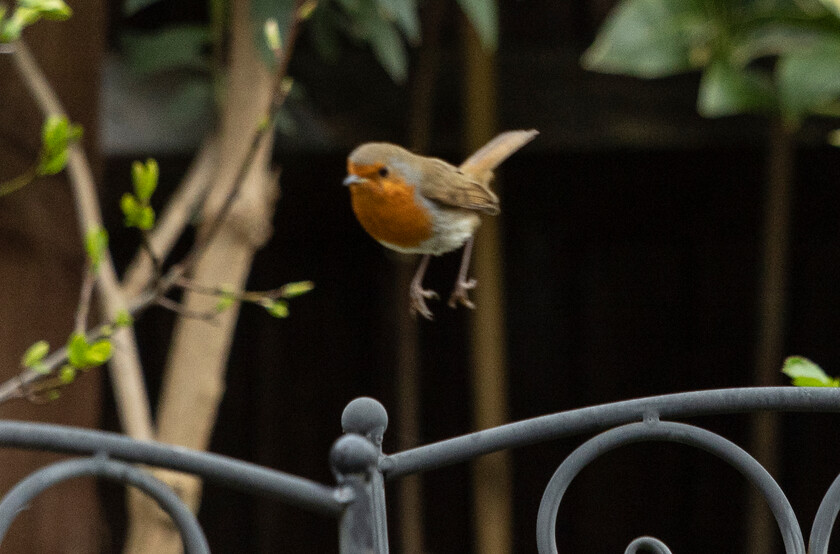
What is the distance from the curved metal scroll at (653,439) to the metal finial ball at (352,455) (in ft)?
0.48

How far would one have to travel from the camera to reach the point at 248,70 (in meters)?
1.32

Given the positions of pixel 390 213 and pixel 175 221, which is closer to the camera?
pixel 390 213

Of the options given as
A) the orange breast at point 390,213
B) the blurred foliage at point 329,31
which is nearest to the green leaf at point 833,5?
the blurred foliage at point 329,31

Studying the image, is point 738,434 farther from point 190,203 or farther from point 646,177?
point 190,203

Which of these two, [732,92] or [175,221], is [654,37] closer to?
[732,92]

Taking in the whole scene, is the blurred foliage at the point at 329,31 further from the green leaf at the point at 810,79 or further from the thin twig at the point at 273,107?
the green leaf at the point at 810,79

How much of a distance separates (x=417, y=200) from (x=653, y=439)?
22 cm

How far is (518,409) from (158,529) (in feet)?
3.11

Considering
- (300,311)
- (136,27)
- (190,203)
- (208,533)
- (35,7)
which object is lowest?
(208,533)

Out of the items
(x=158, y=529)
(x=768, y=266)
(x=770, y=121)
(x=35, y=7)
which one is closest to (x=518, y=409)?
(x=768, y=266)

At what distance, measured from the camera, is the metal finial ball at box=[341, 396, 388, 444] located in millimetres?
539

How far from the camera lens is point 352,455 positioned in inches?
19.5

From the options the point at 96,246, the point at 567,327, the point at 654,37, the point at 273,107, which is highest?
the point at 654,37

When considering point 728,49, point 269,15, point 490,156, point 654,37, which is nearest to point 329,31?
point 269,15
